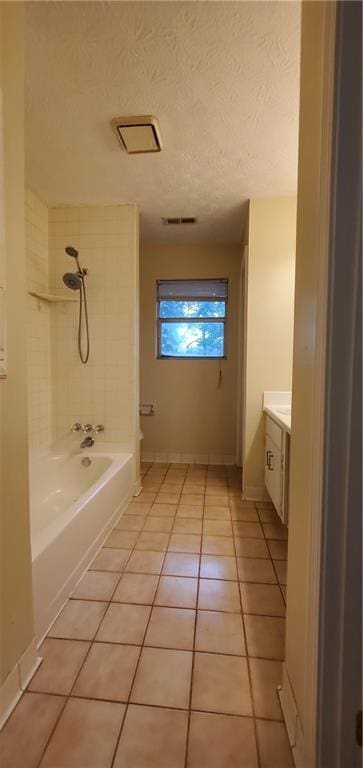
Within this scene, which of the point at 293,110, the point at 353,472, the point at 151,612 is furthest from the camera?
the point at 293,110

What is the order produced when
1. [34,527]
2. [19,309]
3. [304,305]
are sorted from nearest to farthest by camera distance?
1. [304,305]
2. [19,309]
3. [34,527]

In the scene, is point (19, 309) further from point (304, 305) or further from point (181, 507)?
point (181, 507)

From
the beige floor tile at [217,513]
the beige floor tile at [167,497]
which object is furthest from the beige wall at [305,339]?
the beige floor tile at [167,497]

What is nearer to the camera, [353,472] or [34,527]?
[353,472]

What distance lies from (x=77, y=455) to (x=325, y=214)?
2503 mm

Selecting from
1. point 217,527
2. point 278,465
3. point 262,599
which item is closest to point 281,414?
point 278,465

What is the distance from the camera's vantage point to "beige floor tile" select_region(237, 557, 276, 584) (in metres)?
1.69

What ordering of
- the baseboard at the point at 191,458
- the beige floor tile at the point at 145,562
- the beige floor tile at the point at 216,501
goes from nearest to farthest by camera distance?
the beige floor tile at the point at 145,562 < the beige floor tile at the point at 216,501 < the baseboard at the point at 191,458

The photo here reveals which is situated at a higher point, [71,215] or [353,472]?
[71,215]

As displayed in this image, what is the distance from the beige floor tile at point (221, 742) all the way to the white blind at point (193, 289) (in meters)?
3.30

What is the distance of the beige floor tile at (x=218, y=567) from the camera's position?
5.62ft

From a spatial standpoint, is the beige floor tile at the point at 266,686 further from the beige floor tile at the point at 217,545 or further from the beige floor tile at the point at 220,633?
the beige floor tile at the point at 217,545

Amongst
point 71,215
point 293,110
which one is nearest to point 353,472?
point 293,110

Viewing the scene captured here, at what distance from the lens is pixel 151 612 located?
4.75 ft
